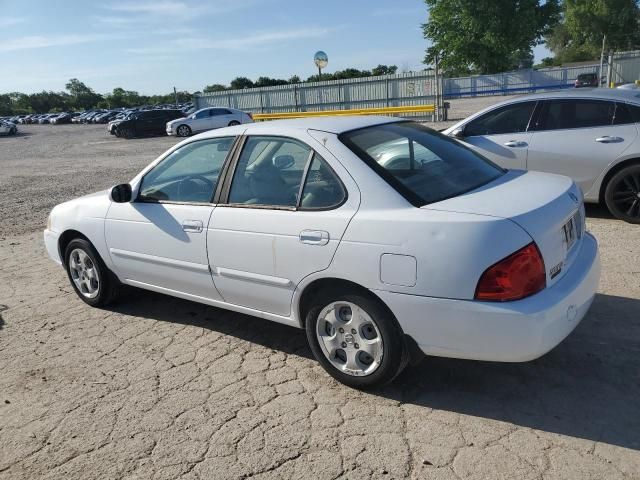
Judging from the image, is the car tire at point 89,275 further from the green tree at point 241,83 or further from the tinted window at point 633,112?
the green tree at point 241,83

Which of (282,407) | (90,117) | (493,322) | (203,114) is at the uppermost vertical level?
(203,114)

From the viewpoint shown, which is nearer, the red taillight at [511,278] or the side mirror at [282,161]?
the red taillight at [511,278]

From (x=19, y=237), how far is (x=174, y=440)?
634 centimetres

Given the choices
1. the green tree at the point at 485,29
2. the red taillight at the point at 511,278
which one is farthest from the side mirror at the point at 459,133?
the green tree at the point at 485,29

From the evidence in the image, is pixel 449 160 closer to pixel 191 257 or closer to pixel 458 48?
pixel 191 257

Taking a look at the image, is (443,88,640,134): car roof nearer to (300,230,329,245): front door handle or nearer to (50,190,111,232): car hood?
(300,230,329,245): front door handle

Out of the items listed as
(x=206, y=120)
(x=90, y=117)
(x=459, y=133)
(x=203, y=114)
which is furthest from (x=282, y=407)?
(x=90, y=117)

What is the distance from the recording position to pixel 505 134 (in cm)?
671

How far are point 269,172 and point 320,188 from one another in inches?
21.2

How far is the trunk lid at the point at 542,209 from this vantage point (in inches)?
110

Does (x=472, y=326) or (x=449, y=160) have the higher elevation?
(x=449, y=160)

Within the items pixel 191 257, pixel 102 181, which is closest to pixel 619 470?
pixel 191 257

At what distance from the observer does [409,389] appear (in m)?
3.29

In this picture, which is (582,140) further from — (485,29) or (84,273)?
(485,29)
